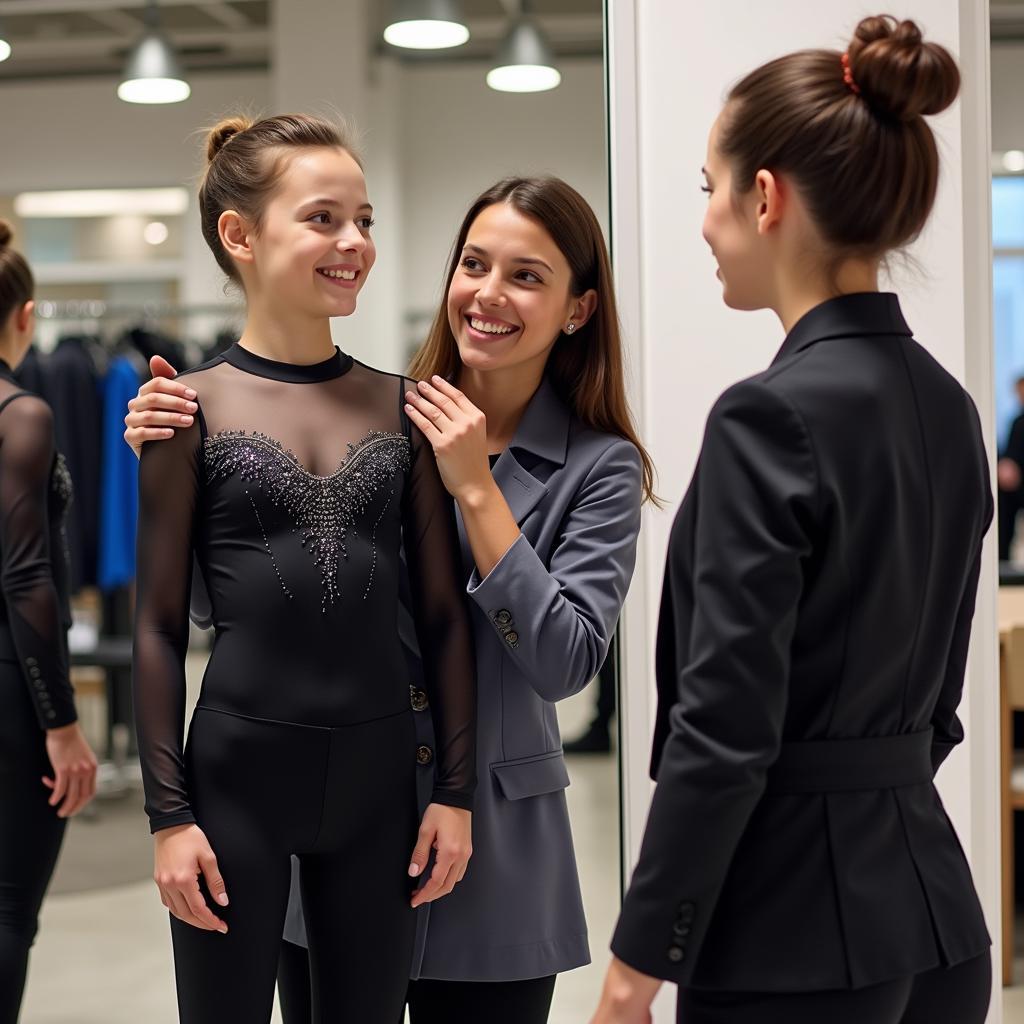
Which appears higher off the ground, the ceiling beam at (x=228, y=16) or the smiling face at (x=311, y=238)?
the ceiling beam at (x=228, y=16)

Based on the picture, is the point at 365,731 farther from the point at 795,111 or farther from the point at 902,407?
the point at 795,111

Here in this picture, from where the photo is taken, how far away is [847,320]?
1.08 metres

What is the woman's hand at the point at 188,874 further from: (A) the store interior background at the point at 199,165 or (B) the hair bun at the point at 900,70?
(B) the hair bun at the point at 900,70

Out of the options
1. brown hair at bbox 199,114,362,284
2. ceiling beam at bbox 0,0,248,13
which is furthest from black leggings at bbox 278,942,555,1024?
ceiling beam at bbox 0,0,248,13

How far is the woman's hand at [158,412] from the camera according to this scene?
137cm

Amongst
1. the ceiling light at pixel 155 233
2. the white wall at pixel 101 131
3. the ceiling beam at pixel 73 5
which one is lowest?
the ceiling light at pixel 155 233

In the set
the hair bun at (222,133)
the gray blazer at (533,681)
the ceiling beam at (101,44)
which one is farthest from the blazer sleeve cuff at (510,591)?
the ceiling beam at (101,44)

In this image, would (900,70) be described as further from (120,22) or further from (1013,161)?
(1013,161)

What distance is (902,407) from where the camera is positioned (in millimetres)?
1060

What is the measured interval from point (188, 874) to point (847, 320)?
34.4 inches

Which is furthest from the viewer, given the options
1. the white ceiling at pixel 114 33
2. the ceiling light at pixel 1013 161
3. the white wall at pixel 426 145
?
the ceiling light at pixel 1013 161

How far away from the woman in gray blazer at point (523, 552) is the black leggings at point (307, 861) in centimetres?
7

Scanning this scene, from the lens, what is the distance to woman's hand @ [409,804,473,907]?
1436 millimetres

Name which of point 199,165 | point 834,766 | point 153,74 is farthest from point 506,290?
point 153,74
